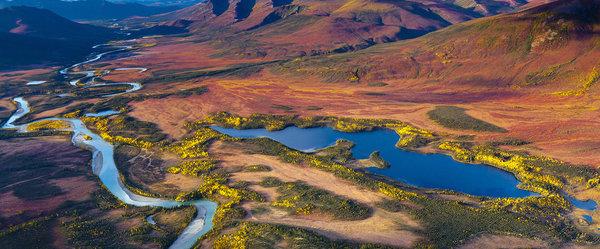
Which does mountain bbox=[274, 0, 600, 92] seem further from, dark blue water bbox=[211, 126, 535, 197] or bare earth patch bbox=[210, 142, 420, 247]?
bare earth patch bbox=[210, 142, 420, 247]

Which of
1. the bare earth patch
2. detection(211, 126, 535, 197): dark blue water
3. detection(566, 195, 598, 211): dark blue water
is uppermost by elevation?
the bare earth patch

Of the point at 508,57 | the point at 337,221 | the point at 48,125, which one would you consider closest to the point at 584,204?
the point at 337,221

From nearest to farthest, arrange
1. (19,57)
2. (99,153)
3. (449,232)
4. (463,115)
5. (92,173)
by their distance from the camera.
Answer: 1. (449,232)
2. (92,173)
3. (99,153)
4. (463,115)
5. (19,57)

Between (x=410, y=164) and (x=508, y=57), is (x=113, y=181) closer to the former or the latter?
(x=410, y=164)

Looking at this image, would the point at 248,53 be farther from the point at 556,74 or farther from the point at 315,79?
the point at 556,74

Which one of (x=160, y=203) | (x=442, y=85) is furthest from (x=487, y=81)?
(x=160, y=203)

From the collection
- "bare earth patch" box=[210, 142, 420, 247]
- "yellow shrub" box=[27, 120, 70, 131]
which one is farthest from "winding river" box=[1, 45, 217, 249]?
"bare earth patch" box=[210, 142, 420, 247]
